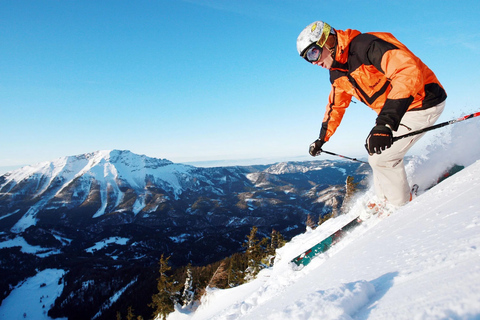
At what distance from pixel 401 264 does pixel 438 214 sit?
108 centimetres

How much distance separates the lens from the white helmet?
4.13 m

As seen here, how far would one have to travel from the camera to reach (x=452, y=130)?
7.41 meters

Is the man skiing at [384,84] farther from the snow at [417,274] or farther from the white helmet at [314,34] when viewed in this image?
the snow at [417,274]

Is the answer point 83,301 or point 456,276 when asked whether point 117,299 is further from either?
point 456,276

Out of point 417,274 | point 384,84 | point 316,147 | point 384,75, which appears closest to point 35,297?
point 316,147

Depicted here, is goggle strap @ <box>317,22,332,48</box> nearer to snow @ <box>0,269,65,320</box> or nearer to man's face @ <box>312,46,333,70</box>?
man's face @ <box>312,46,333,70</box>

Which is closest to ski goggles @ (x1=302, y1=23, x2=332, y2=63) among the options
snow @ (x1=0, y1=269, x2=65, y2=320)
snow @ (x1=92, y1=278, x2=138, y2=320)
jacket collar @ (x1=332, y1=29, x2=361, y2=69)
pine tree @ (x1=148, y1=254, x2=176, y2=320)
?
jacket collar @ (x1=332, y1=29, x2=361, y2=69)

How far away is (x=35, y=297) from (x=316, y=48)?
8956 inches

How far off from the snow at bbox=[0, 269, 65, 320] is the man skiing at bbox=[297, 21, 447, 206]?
8007 inches

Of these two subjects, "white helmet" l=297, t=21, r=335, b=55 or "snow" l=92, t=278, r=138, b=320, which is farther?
"snow" l=92, t=278, r=138, b=320

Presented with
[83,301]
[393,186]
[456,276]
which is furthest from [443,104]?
[83,301]

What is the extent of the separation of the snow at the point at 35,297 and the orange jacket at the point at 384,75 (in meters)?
204

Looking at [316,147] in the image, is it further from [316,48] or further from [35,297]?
[35,297]

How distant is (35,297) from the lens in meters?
166
